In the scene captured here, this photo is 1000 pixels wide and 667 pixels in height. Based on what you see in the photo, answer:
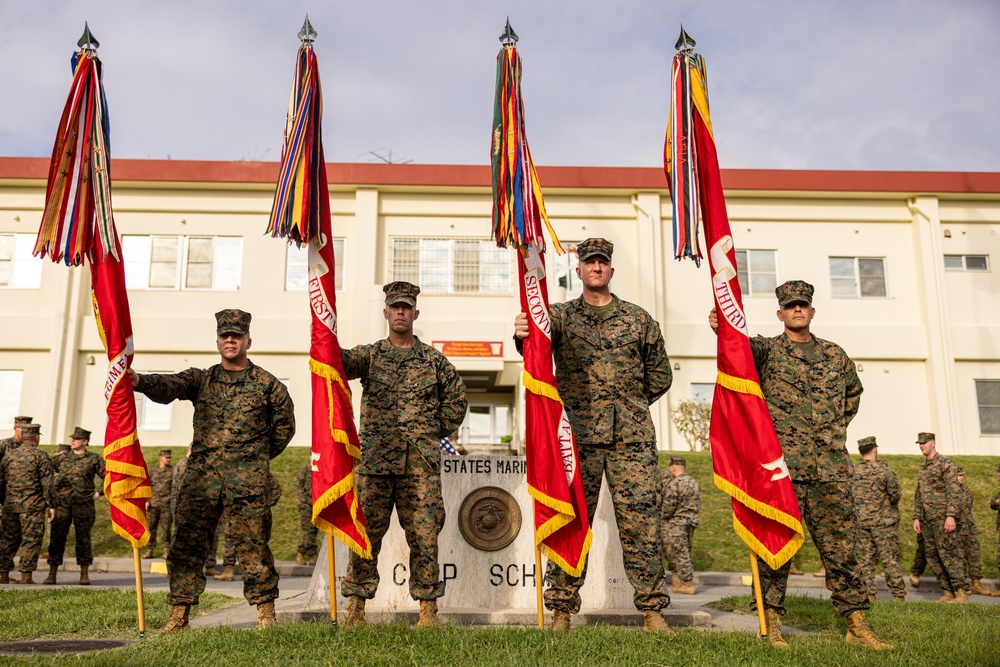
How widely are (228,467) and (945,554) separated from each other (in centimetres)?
927

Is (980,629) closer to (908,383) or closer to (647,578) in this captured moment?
(647,578)

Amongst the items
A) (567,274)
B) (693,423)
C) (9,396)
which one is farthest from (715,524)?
(9,396)

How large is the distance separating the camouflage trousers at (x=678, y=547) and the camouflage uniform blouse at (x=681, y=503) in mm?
83

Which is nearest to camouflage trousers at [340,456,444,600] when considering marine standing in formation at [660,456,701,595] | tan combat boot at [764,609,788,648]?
tan combat boot at [764,609,788,648]

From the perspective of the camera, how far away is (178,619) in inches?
235

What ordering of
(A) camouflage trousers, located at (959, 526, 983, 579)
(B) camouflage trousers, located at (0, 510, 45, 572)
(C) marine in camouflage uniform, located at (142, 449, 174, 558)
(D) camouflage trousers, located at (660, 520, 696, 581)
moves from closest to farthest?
(D) camouflage trousers, located at (660, 520, 696, 581) → (B) camouflage trousers, located at (0, 510, 45, 572) → (A) camouflage trousers, located at (959, 526, 983, 579) → (C) marine in camouflage uniform, located at (142, 449, 174, 558)

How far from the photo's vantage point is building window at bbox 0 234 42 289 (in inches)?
867

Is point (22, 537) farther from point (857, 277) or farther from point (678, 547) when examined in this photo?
point (857, 277)

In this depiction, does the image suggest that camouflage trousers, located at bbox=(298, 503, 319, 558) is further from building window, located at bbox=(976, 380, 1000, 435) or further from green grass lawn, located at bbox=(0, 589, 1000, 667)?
building window, located at bbox=(976, 380, 1000, 435)

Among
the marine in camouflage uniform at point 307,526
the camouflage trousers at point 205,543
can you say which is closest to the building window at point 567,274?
the marine in camouflage uniform at point 307,526

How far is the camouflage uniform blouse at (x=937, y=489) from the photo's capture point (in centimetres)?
1084

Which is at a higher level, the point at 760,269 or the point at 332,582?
the point at 760,269

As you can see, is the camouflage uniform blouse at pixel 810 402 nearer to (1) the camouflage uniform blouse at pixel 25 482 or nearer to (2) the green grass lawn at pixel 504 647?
(2) the green grass lawn at pixel 504 647

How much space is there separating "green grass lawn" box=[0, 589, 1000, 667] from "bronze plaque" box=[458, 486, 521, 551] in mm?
1657
